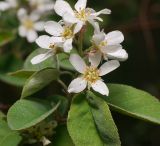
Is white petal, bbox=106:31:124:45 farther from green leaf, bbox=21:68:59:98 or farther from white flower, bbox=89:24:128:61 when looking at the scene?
green leaf, bbox=21:68:59:98

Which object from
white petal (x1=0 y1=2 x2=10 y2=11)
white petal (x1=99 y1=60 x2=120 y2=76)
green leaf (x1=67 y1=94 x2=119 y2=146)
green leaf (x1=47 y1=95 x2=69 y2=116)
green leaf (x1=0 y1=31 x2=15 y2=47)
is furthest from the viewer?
white petal (x1=0 y1=2 x2=10 y2=11)

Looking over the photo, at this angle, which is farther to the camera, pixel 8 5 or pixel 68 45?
pixel 8 5

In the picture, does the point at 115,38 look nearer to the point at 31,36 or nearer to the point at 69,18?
the point at 69,18


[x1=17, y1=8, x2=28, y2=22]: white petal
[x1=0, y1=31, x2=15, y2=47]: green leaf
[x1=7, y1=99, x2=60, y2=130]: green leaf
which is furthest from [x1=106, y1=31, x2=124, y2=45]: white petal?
[x1=17, y1=8, x2=28, y2=22]: white petal

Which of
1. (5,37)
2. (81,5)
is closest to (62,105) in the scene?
(81,5)

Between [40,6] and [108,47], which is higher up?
[108,47]

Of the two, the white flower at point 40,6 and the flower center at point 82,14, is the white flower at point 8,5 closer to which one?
the white flower at point 40,6

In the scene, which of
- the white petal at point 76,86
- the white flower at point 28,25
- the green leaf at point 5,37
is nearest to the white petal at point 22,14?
the white flower at point 28,25
